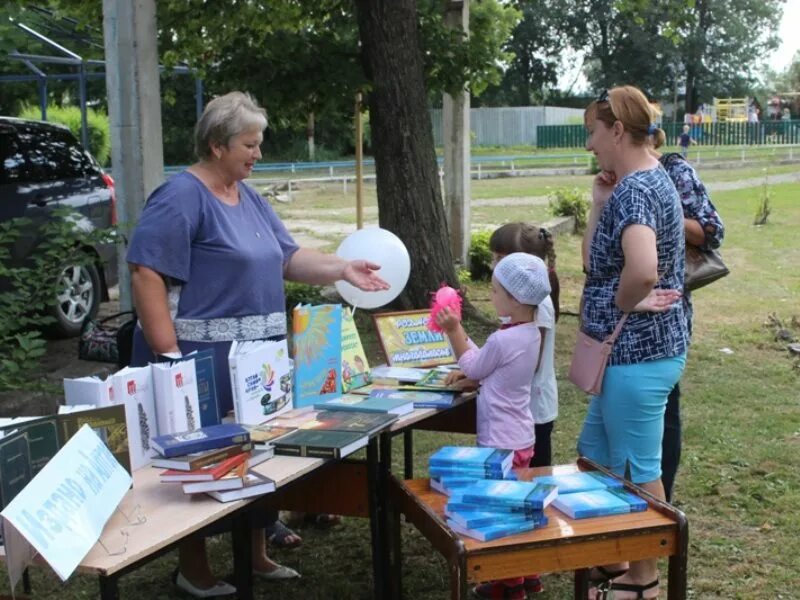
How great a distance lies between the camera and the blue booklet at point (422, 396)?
3641 millimetres

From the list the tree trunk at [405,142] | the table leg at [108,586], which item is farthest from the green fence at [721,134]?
the table leg at [108,586]

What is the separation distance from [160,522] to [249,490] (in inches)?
10.5

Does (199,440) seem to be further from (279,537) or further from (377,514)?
(279,537)

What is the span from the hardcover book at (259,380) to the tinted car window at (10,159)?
187 inches

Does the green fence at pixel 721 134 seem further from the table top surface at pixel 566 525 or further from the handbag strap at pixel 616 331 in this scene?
the table top surface at pixel 566 525

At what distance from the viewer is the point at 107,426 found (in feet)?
8.50

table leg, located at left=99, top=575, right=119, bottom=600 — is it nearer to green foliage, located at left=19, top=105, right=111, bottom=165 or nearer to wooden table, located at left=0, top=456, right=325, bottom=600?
wooden table, located at left=0, top=456, right=325, bottom=600

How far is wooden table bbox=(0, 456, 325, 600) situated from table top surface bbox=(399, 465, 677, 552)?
1.35 ft

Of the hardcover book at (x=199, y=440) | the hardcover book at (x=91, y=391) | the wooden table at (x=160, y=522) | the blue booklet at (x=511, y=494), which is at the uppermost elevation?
the hardcover book at (x=91, y=391)

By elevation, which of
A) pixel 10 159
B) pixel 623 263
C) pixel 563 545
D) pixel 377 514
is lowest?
pixel 377 514

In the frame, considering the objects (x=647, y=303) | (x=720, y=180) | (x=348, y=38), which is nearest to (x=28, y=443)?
(x=647, y=303)

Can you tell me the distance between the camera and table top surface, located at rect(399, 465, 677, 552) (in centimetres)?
273

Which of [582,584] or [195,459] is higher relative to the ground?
[195,459]

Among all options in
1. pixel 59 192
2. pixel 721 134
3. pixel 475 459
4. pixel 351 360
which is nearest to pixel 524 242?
pixel 351 360
